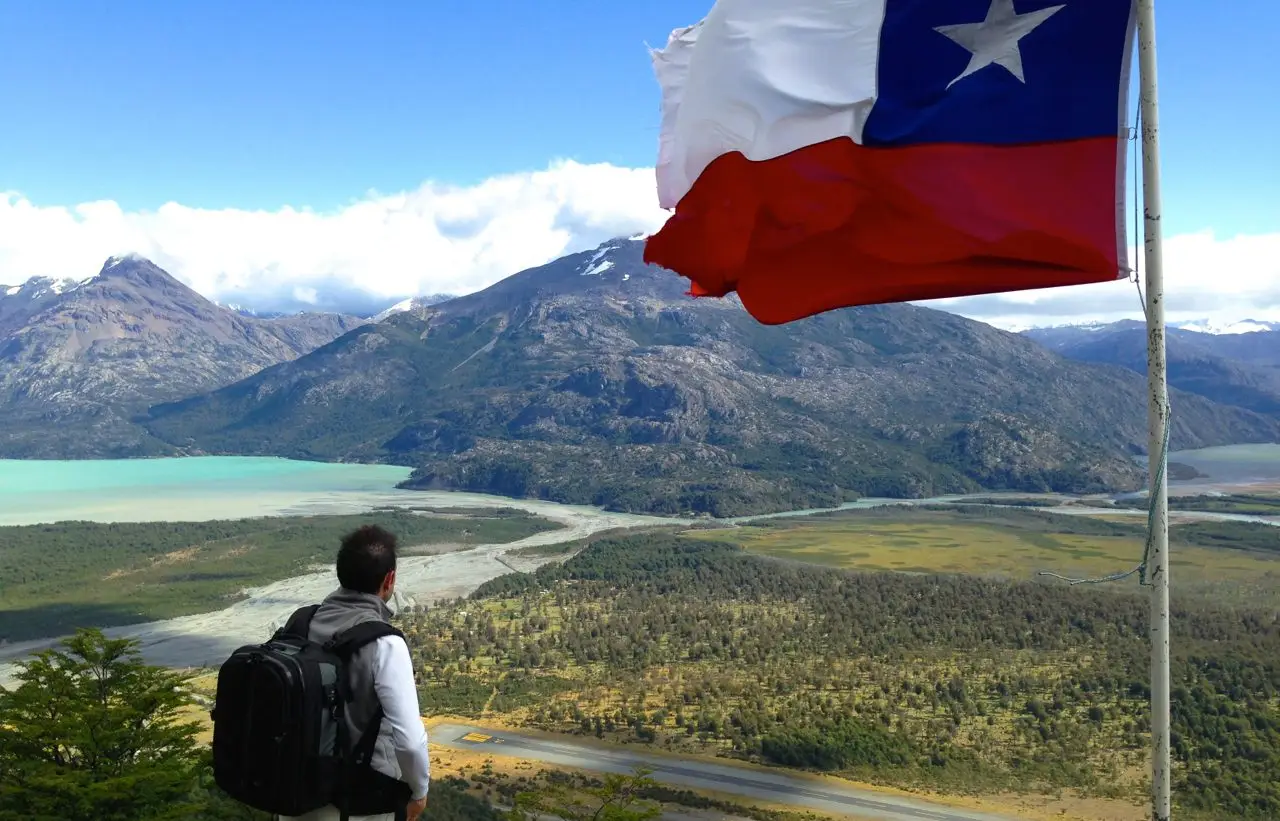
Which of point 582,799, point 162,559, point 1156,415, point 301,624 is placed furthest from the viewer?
point 162,559

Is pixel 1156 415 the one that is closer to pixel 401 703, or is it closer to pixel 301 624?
pixel 401 703

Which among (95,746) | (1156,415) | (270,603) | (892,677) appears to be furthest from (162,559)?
(1156,415)

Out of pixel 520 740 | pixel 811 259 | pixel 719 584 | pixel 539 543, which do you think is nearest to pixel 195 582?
pixel 539 543

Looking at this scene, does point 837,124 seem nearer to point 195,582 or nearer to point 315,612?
point 315,612

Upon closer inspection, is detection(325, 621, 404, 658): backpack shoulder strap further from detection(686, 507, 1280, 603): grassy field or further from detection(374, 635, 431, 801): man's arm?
detection(686, 507, 1280, 603): grassy field

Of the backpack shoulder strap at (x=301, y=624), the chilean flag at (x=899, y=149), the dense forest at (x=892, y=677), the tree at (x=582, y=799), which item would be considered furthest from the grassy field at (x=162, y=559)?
the backpack shoulder strap at (x=301, y=624)

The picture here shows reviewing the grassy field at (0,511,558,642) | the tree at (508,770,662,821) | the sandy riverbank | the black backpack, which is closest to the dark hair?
the black backpack

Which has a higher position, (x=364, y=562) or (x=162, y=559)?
(x=364, y=562)
